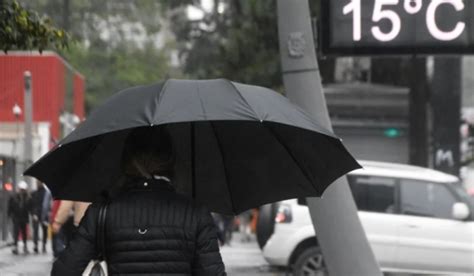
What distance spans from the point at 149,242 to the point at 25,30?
5.35 m

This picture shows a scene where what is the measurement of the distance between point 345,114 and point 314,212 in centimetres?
2047

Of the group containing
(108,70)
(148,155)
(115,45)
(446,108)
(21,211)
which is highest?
(148,155)

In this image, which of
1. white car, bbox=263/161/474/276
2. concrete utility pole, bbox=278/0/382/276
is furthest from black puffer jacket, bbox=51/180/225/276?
white car, bbox=263/161/474/276

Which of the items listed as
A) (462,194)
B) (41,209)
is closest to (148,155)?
(462,194)

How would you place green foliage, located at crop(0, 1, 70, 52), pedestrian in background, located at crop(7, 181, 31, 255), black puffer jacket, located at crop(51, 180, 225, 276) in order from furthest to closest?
pedestrian in background, located at crop(7, 181, 31, 255), green foliage, located at crop(0, 1, 70, 52), black puffer jacket, located at crop(51, 180, 225, 276)

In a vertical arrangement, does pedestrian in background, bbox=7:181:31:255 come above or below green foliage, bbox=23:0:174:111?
below

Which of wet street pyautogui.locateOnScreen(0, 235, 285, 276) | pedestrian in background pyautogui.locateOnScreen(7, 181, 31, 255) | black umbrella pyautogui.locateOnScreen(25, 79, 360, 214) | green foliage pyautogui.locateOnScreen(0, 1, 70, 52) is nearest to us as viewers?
black umbrella pyautogui.locateOnScreen(25, 79, 360, 214)

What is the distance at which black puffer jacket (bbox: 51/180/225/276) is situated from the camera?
4375 millimetres

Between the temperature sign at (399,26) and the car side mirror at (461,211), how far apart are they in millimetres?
6945

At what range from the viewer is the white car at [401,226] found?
14.8 metres

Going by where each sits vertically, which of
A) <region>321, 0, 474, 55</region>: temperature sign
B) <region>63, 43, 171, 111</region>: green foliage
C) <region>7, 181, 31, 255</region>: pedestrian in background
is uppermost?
<region>321, 0, 474, 55</region>: temperature sign

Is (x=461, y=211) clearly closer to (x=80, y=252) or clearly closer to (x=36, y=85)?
(x=80, y=252)

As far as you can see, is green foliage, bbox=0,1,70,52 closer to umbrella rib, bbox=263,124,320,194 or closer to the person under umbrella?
umbrella rib, bbox=263,124,320,194

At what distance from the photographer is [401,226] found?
14.9m
